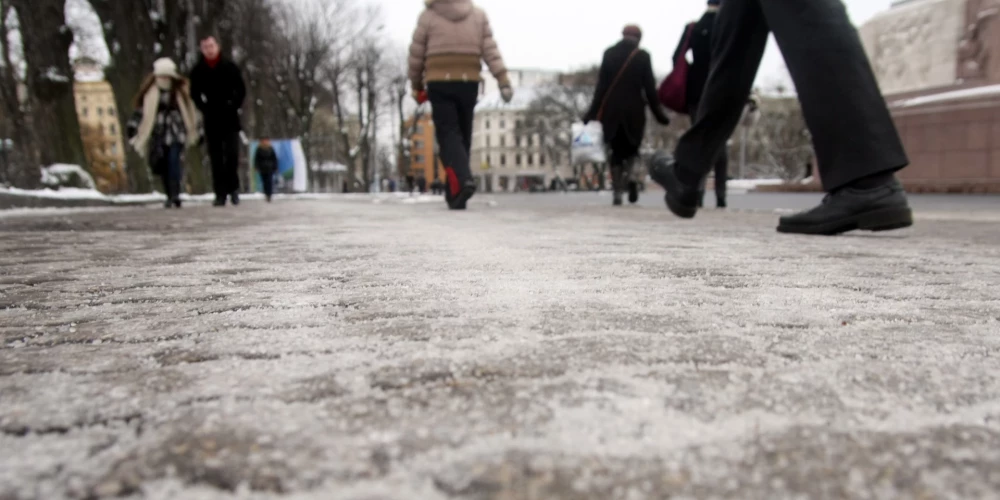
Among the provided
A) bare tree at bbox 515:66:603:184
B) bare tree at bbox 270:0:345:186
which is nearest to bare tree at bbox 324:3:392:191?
bare tree at bbox 270:0:345:186

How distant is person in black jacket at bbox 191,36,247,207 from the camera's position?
833 cm

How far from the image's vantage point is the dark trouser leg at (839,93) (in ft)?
7.95

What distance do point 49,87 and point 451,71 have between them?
9223 millimetres

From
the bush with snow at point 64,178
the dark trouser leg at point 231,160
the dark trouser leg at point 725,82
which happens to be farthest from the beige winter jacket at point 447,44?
the bush with snow at point 64,178

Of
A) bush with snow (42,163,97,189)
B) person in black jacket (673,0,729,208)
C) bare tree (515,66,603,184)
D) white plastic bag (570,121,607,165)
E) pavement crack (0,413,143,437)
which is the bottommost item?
pavement crack (0,413,143,437)

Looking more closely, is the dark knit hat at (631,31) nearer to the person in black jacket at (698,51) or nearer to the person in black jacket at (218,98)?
the person in black jacket at (698,51)

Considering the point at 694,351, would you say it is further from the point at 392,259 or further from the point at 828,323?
the point at 392,259

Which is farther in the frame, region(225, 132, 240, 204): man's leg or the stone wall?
the stone wall

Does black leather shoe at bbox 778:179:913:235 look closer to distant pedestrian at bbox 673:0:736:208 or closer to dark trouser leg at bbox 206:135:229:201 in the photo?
distant pedestrian at bbox 673:0:736:208

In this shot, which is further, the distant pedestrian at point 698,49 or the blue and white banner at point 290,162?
the blue and white banner at point 290,162

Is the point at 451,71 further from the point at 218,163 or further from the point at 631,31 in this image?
the point at 218,163

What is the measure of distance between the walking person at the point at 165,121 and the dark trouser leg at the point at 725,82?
6.79 m

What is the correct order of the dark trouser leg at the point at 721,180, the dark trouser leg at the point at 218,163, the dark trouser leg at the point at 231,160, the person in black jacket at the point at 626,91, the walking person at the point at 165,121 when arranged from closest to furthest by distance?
1. the dark trouser leg at the point at 721,180
2. the person in black jacket at the point at 626,91
3. the walking person at the point at 165,121
4. the dark trouser leg at the point at 218,163
5. the dark trouser leg at the point at 231,160

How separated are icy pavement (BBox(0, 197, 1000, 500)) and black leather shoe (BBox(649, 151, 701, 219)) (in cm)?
189
